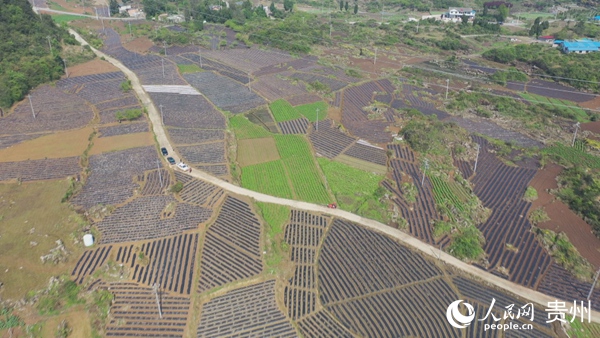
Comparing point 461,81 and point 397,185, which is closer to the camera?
point 397,185

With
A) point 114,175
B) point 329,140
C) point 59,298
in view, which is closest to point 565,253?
point 329,140

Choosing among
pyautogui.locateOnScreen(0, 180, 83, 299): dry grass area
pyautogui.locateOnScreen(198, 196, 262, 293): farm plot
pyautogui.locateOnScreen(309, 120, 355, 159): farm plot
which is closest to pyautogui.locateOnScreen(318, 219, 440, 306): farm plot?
pyautogui.locateOnScreen(198, 196, 262, 293): farm plot

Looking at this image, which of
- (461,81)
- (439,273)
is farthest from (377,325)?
(461,81)

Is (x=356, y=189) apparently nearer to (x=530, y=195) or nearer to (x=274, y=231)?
(x=274, y=231)

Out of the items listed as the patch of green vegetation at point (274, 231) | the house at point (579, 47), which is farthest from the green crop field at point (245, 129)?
the house at point (579, 47)

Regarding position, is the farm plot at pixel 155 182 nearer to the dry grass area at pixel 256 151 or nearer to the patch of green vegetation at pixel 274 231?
the dry grass area at pixel 256 151

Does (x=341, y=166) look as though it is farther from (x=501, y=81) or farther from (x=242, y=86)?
(x=501, y=81)
